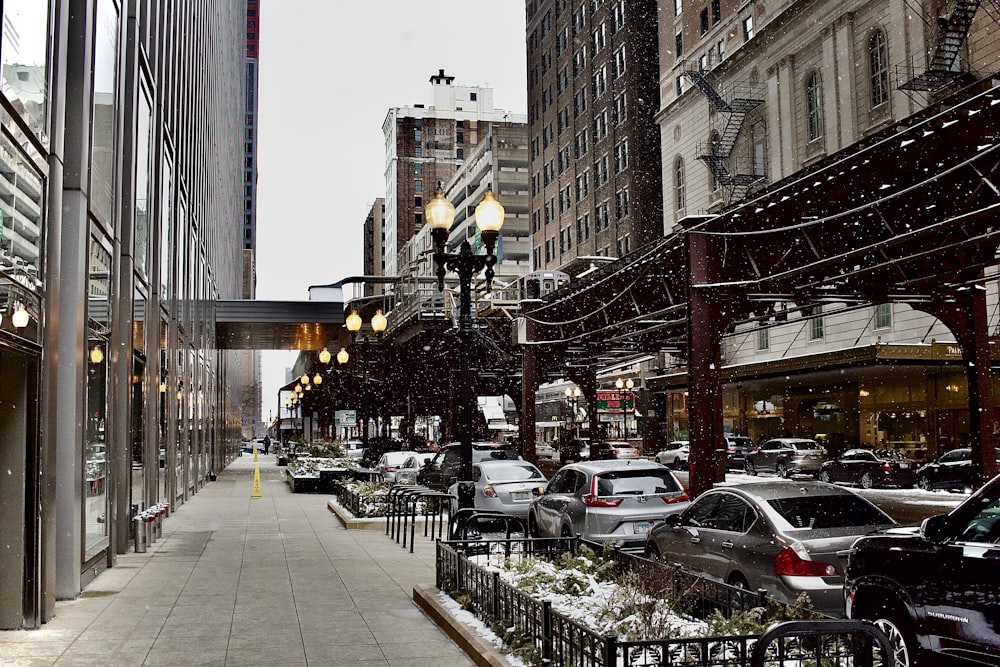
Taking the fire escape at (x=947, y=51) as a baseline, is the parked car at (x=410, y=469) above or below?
below

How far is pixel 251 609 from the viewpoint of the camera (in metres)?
11.4

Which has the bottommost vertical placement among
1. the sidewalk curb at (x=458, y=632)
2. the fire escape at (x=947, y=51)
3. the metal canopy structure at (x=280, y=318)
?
the sidewalk curb at (x=458, y=632)

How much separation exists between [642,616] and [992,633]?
2.30 m

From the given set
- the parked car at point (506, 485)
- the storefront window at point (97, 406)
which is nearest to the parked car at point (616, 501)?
the parked car at point (506, 485)

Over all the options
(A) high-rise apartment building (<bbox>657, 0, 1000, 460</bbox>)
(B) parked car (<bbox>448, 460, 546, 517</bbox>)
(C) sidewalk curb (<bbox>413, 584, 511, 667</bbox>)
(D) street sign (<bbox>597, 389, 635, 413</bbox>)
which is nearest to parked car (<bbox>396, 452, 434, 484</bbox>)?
(B) parked car (<bbox>448, 460, 546, 517</bbox>)

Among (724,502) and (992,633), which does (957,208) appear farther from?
(992,633)

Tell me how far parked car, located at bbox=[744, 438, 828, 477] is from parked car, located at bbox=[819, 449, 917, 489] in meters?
2.68

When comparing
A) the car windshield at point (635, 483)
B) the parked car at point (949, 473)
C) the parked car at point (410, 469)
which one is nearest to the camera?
the car windshield at point (635, 483)

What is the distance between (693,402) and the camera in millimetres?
20906

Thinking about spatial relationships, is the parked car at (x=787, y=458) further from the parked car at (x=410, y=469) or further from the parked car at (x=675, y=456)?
the parked car at (x=410, y=469)

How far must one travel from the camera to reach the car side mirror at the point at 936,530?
689 cm

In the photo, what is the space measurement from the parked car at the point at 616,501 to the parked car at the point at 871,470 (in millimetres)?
21931

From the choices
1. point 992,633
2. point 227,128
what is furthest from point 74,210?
point 227,128

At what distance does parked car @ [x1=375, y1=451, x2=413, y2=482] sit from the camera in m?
33.9
